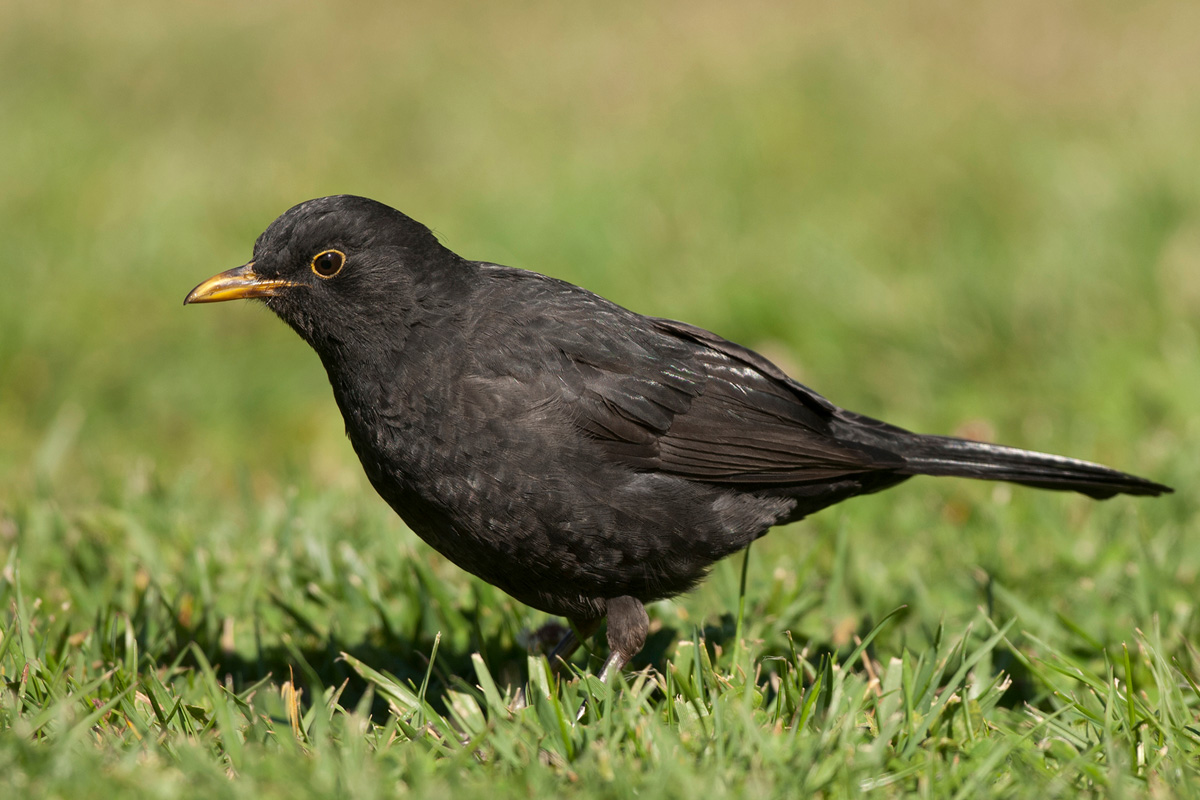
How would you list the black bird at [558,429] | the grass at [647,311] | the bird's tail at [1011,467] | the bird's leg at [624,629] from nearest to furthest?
the grass at [647,311] < the black bird at [558,429] < the bird's leg at [624,629] < the bird's tail at [1011,467]

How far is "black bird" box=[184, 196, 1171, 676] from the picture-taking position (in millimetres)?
3674

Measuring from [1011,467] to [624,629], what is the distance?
4.88 feet

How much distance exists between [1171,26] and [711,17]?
4.24m

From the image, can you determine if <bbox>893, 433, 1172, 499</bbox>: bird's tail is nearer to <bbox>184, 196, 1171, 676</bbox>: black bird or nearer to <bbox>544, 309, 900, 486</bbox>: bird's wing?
<bbox>184, 196, 1171, 676</bbox>: black bird

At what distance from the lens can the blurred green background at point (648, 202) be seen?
21.0 feet

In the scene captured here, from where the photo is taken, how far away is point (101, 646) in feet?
13.0

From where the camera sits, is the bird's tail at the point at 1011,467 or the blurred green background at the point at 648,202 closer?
the bird's tail at the point at 1011,467

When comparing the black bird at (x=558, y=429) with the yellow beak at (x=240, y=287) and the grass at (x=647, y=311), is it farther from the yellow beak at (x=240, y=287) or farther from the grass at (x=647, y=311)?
the grass at (x=647, y=311)

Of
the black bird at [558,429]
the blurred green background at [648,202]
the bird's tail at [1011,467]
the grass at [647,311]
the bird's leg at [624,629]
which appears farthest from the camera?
the blurred green background at [648,202]

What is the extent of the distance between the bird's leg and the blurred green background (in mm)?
759

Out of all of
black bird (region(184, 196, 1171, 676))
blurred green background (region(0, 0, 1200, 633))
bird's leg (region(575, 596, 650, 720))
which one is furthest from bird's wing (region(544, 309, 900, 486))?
blurred green background (region(0, 0, 1200, 633))

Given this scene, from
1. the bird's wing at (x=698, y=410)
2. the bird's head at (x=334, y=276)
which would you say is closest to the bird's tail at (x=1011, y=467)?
the bird's wing at (x=698, y=410)

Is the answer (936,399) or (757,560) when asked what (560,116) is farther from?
(757,560)

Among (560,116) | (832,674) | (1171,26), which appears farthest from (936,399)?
(1171,26)
